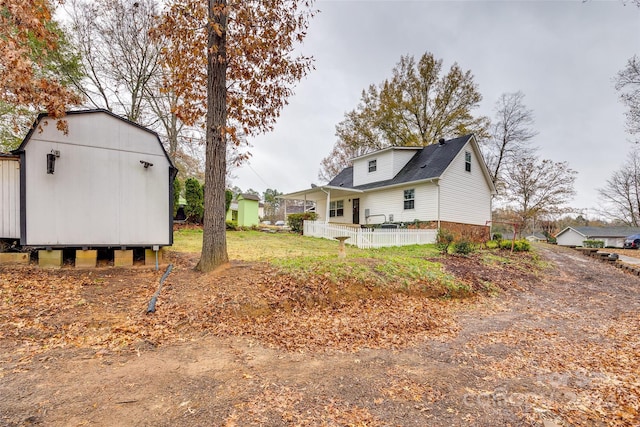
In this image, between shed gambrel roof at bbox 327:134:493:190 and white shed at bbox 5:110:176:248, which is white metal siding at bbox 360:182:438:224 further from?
white shed at bbox 5:110:176:248

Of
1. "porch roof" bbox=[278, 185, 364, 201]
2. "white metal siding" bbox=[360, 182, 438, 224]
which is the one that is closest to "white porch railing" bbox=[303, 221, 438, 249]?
"white metal siding" bbox=[360, 182, 438, 224]

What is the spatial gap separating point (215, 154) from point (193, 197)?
11.9m

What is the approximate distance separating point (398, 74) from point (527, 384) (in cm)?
2693

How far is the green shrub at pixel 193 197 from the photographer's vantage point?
656 inches

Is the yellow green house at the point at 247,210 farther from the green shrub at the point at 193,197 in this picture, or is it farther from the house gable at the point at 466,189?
the house gable at the point at 466,189

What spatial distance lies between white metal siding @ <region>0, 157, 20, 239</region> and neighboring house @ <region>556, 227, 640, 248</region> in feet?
144

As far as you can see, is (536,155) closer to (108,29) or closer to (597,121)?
(597,121)

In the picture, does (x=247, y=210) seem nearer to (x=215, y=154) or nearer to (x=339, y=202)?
(x=339, y=202)

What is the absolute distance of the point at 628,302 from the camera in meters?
6.61

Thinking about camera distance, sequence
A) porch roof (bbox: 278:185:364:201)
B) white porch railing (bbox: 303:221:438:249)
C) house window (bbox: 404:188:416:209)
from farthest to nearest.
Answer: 1. porch roof (bbox: 278:185:364:201)
2. house window (bbox: 404:188:416:209)
3. white porch railing (bbox: 303:221:438:249)

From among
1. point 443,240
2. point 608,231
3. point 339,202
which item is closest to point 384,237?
point 443,240

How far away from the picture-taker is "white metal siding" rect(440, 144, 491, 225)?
15002 mm

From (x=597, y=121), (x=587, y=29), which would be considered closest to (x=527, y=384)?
(x=587, y=29)

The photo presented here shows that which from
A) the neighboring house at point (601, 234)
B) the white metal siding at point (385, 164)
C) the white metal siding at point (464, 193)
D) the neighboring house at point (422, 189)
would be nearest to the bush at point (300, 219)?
the neighboring house at point (422, 189)
